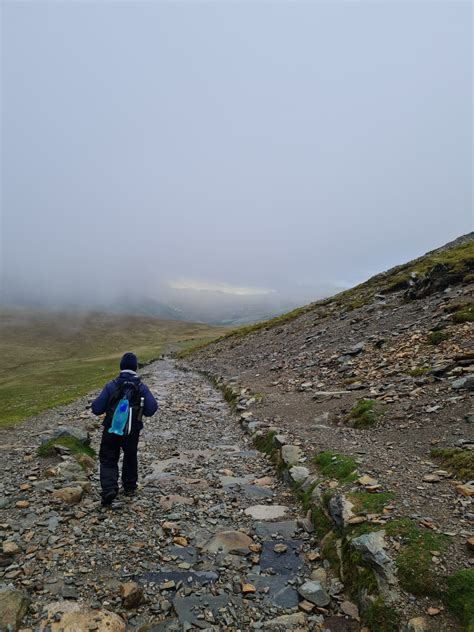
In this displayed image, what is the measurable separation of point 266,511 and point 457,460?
5079mm

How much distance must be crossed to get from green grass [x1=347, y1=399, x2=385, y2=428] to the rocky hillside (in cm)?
5

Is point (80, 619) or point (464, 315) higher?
point (464, 315)

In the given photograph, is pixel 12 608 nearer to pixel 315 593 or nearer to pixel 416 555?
pixel 315 593

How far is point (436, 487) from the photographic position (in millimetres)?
9148

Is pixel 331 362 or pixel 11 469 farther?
pixel 331 362

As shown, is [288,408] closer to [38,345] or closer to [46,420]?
[46,420]

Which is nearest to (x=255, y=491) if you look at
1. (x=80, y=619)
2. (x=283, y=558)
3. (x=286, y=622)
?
(x=283, y=558)

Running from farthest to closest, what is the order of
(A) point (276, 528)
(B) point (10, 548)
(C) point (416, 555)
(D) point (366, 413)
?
(D) point (366, 413), (A) point (276, 528), (B) point (10, 548), (C) point (416, 555)

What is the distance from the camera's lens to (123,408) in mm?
11023

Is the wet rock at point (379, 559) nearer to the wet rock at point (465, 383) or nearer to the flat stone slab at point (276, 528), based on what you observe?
the flat stone slab at point (276, 528)

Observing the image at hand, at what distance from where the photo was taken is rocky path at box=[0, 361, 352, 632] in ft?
21.6

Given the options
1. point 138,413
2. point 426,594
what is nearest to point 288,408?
point 138,413

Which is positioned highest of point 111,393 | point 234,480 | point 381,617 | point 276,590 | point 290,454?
point 111,393

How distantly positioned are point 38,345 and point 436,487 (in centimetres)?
21084
